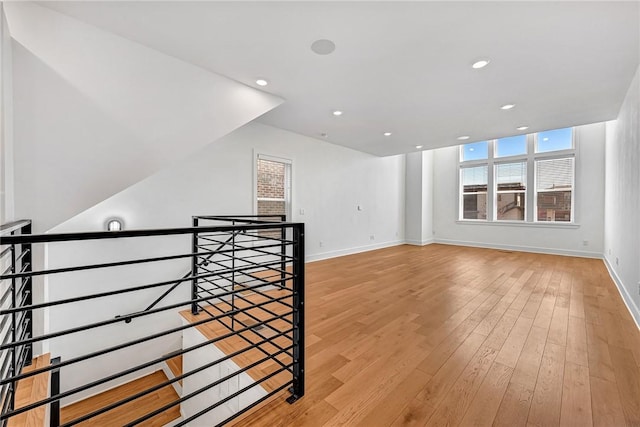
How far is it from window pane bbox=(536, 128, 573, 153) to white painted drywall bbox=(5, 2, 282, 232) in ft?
24.0

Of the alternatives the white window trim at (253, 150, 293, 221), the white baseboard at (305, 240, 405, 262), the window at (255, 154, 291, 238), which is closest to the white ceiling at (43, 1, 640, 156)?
the white window trim at (253, 150, 293, 221)

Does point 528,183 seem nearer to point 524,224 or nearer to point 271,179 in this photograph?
point 524,224

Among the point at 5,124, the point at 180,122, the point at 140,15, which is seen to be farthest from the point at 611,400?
the point at 5,124

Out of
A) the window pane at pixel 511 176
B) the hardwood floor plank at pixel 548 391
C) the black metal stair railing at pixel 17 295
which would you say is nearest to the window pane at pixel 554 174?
the window pane at pixel 511 176

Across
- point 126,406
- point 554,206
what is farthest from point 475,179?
point 126,406

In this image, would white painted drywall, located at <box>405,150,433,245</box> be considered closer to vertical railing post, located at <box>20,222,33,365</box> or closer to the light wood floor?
the light wood floor

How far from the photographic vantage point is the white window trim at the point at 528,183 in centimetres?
575

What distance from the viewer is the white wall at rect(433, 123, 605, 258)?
545cm

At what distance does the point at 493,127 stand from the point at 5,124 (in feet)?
19.8

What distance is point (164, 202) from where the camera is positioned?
3.44m

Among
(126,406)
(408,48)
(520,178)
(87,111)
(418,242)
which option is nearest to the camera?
(87,111)

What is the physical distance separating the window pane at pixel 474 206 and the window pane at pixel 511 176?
0.50 meters

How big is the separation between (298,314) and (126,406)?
2.91 m

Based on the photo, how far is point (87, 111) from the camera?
2.16 meters
